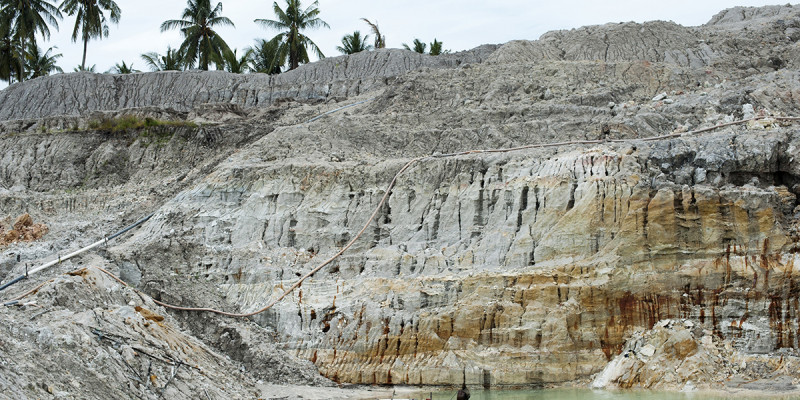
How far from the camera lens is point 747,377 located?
15.3 meters

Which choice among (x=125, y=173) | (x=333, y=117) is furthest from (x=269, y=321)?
(x=125, y=173)

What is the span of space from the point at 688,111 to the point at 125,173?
16.6m

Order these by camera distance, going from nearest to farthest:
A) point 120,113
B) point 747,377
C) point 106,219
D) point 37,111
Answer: point 747,377, point 106,219, point 120,113, point 37,111

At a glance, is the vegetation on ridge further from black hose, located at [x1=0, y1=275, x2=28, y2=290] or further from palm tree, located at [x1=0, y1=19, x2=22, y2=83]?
black hose, located at [x1=0, y1=275, x2=28, y2=290]

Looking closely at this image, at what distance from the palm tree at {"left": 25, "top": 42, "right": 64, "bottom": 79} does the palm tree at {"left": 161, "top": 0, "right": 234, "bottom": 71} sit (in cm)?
861

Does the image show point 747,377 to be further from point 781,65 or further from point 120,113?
point 120,113

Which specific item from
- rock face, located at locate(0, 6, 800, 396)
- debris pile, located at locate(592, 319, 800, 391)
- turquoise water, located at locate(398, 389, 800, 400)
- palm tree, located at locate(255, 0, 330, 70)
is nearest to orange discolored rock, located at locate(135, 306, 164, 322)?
rock face, located at locate(0, 6, 800, 396)

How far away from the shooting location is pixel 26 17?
35.8 metres

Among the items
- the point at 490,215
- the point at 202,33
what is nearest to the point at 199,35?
the point at 202,33

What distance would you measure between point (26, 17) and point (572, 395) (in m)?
30.0

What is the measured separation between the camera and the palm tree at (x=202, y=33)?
34.5 meters

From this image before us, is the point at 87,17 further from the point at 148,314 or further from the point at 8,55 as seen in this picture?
the point at 148,314

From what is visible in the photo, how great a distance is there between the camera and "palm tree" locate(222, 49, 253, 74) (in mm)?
34450

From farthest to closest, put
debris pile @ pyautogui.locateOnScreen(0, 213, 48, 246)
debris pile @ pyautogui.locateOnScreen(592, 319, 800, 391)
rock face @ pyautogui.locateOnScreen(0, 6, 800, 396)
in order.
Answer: debris pile @ pyautogui.locateOnScreen(0, 213, 48, 246) → rock face @ pyautogui.locateOnScreen(0, 6, 800, 396) → debris pile @ pyautogui.locateOnScreen(592, 319, 800, 391)
